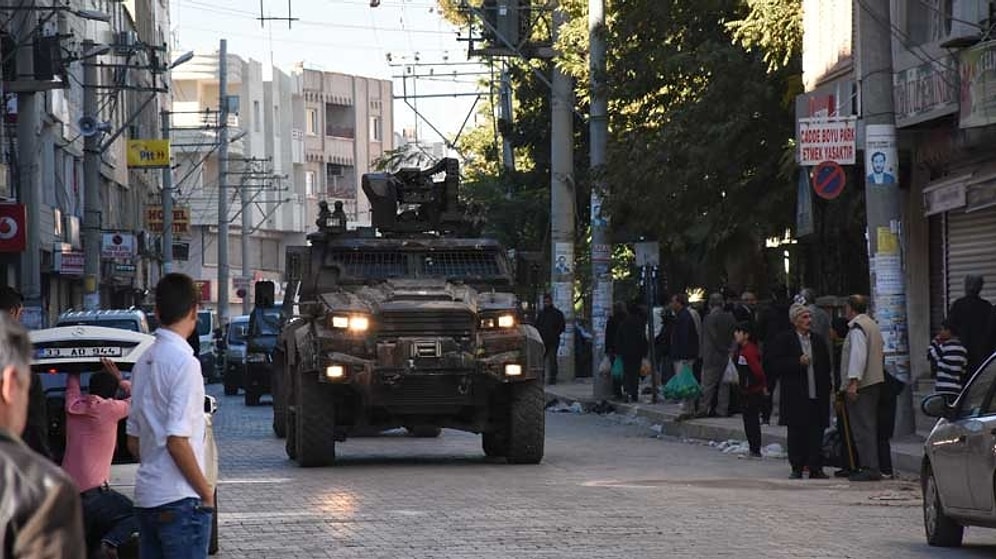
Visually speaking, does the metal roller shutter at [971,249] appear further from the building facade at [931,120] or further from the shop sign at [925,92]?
the shop sign at [925,92]

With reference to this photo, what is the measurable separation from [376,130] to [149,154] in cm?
6430

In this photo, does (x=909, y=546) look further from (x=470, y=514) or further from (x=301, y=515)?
(x=301, y=515)

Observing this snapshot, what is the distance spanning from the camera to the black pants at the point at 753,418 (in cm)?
2278

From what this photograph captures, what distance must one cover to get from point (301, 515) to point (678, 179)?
17675mm

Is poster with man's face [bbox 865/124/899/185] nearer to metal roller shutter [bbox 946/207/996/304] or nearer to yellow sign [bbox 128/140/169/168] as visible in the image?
metal roller shutter [bbox 946/207/996/304]

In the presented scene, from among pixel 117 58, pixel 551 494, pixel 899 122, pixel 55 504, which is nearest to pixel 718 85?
pixel 899 122

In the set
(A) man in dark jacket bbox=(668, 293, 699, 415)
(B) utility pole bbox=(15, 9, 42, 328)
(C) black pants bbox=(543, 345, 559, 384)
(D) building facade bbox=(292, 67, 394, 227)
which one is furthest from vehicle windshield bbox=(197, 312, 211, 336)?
(D) building facade bbox=(292, 67, 394, 227)

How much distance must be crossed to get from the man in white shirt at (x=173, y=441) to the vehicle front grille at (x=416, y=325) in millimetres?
13306

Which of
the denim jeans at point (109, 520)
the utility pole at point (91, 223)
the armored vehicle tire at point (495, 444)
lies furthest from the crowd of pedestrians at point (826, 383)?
the utility pole at point (91, 223)

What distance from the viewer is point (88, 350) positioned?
1379 centimetres

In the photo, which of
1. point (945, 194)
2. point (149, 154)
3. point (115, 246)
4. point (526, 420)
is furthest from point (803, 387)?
point (149, 154)

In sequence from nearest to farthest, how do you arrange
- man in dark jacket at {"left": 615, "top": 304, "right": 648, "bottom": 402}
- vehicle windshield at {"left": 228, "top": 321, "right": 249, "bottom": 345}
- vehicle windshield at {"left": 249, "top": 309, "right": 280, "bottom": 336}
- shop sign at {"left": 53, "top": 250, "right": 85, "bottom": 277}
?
1. man in dark jacket at {"left": 615, "top": 304, "right": 648, "bottom": 402}
2. vehicle windshield at {"left": 249, "top": 309, "right": 280, "bottom": 336}
3. vehicle windshield at {"left": 228, "top": 321, "right": 249, "bottom": 345}
4. shop sign at {"left": 53, "top": 250, "right": 85, "bottom": 277}

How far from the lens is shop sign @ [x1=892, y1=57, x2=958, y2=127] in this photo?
964 inches

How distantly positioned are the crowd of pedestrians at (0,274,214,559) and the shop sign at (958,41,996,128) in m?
11.6
